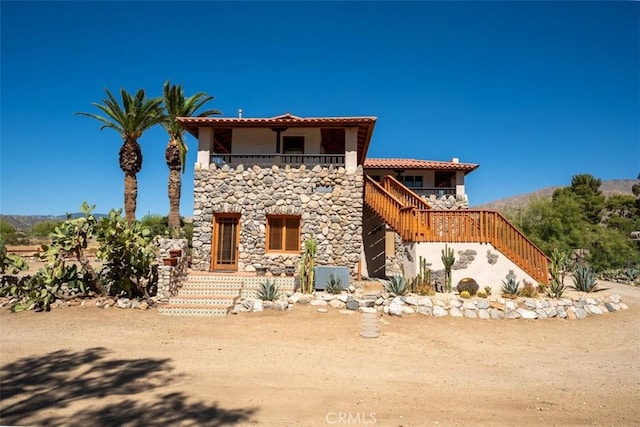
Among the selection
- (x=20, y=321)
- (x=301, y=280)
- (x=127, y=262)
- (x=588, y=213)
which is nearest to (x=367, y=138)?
(x=301, y=280)

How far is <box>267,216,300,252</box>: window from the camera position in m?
14.0

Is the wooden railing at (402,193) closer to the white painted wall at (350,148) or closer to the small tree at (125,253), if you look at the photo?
the white painted wall at (350,148)

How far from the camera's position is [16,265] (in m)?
11.2

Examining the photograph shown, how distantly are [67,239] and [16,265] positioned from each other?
7.79 ft

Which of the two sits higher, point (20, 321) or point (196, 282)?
point (196, 282)

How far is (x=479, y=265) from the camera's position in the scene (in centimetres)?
1110

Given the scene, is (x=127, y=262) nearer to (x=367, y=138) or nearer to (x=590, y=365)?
(x=367, y=138)

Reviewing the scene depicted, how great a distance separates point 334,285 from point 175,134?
17.0m

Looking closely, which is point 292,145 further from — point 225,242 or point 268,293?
point 268,293

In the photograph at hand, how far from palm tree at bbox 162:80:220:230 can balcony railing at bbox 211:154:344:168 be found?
9785mm

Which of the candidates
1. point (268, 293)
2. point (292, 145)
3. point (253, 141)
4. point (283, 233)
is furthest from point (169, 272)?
point (292, 145)

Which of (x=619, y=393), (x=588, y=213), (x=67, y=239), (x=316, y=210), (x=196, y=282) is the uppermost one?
(x=588, y=213)

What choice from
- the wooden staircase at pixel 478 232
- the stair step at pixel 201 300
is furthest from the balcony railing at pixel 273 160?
the stair step at pixel 201 300

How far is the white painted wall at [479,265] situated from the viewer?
1100 cm
